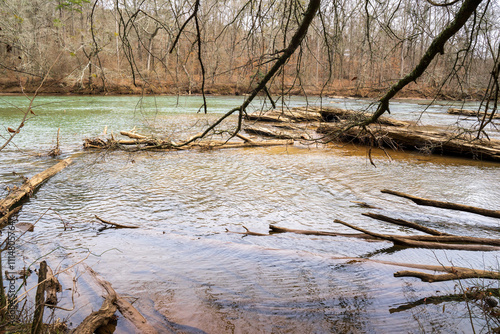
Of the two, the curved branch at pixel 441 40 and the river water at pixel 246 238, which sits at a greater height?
the curved branch at pixel 441 40

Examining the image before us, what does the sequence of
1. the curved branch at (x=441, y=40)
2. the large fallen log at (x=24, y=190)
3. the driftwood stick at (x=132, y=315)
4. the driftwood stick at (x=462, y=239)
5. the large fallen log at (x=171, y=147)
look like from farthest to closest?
the large fallen log at (x=171, y=147)
the large fallen log at (x=24, y=190)
the driftwood stick at (x=462, y=239)
the driftwood stick at (x=132, y=315)
the curved branch at (x=441, y=40)

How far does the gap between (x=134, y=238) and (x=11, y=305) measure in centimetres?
201

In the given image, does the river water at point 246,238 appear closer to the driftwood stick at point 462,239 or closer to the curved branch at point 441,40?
the driftwood stick at point 462,239

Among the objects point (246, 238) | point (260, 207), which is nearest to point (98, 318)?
point (246, 238)

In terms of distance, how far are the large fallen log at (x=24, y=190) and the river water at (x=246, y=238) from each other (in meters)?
0.20

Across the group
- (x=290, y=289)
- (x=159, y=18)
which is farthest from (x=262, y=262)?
(x=159, y=18)

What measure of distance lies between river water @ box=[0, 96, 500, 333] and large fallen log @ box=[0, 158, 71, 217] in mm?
205

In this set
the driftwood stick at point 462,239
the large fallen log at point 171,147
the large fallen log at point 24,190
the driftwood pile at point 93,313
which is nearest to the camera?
the driftwood pile at point 93,313

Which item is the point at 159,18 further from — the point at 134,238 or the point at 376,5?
the point at 134,238

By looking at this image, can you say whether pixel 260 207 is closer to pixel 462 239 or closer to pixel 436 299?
pixel 462 239

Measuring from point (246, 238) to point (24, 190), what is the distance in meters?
4.15

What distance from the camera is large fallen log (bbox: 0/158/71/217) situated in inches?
206

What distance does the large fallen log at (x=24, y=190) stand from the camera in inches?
206

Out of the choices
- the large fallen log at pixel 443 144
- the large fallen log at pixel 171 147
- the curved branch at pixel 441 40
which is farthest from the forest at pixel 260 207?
the large fallen log at pixel 443 144
